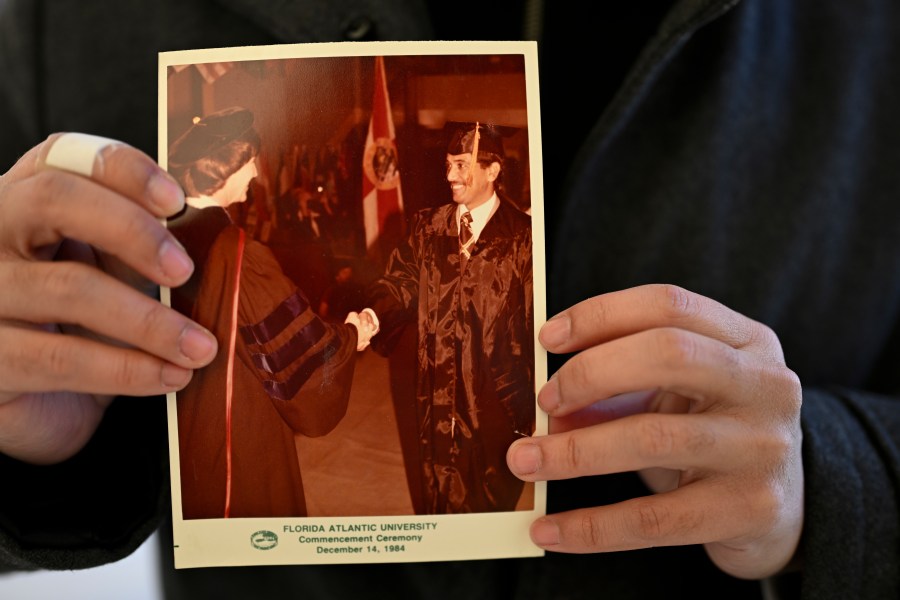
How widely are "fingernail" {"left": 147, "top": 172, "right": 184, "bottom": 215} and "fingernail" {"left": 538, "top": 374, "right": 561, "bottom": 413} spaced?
338 millimetres

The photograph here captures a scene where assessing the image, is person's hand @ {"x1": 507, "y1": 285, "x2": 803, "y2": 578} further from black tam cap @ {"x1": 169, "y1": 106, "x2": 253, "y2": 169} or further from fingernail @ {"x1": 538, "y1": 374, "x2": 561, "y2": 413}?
black tam cap @ {"x1": 169, "y1": 106, "x2": 253, "y2": 169}

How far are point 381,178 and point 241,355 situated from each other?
0.19 m

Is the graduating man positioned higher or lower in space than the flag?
lower

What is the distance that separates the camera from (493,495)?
1.88 ft

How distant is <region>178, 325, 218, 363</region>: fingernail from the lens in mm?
528

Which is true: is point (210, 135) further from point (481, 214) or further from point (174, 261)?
point (481, 214)

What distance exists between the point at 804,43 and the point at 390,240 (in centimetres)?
57

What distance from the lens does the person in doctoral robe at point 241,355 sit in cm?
55

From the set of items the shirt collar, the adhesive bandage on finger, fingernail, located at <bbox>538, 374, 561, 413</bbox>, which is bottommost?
fingernail, located at <bbox>538, 374, 561, 413</bbox>

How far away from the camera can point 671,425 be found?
515mm

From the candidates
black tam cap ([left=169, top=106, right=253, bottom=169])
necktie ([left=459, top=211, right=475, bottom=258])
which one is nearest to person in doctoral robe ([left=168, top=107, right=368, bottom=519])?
black tam cap ([left=169, top=106, right=253, bottom=169])

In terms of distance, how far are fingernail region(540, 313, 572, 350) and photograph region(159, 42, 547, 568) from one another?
0.5 inches

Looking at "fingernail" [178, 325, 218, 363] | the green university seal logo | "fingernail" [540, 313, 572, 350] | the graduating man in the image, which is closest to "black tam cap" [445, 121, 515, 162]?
the graduating man

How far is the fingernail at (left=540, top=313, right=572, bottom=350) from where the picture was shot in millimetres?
541
